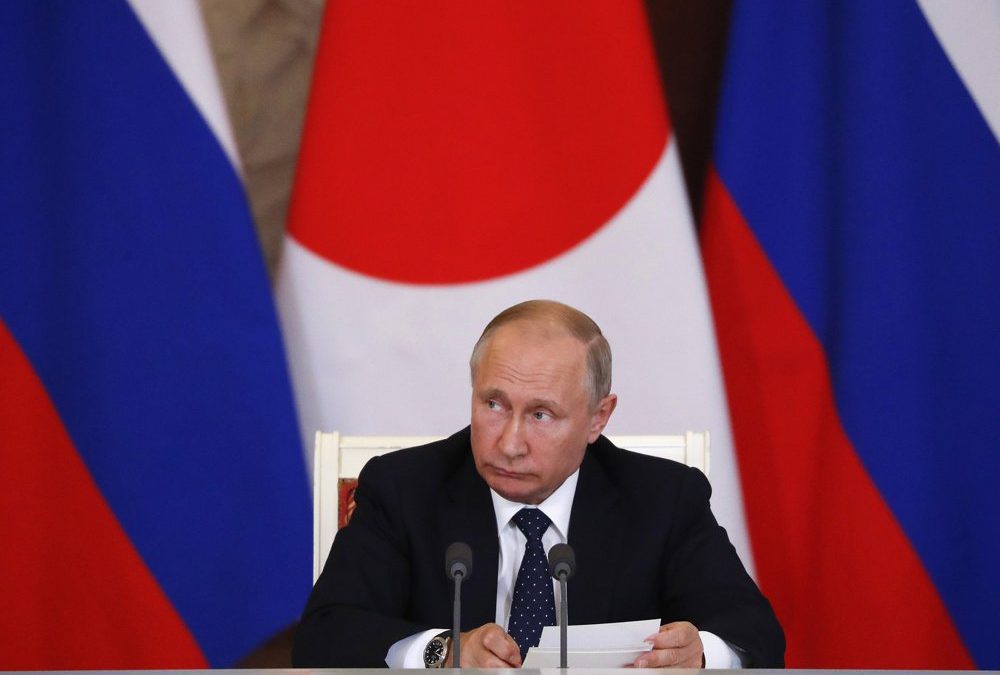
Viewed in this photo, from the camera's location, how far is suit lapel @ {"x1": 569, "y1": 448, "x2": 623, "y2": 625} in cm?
229

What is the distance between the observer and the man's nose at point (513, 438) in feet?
7.33

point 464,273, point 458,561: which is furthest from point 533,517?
point 464,273

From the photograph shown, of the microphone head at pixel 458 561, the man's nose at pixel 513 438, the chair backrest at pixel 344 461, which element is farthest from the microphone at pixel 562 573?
the chair backrest at pixel 344 461

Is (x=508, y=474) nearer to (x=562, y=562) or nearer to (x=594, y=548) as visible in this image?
(x=594, y=548)

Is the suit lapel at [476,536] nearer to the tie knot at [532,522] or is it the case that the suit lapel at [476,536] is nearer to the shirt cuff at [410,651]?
the tie knot at [532,522]

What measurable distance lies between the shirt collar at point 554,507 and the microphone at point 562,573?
1.90ft

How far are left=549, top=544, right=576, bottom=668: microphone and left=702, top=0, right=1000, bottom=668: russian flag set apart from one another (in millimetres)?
1990

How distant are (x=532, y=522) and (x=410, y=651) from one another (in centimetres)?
43

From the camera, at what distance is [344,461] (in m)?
2.72

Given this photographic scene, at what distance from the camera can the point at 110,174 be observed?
143 inches

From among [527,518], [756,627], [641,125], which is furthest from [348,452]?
[641,125]

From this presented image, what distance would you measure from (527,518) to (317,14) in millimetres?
1996

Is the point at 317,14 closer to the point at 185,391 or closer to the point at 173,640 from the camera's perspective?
the point at 185,391

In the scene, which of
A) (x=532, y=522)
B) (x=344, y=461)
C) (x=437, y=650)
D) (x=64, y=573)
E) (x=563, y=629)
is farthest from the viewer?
(x=64, y=573)
